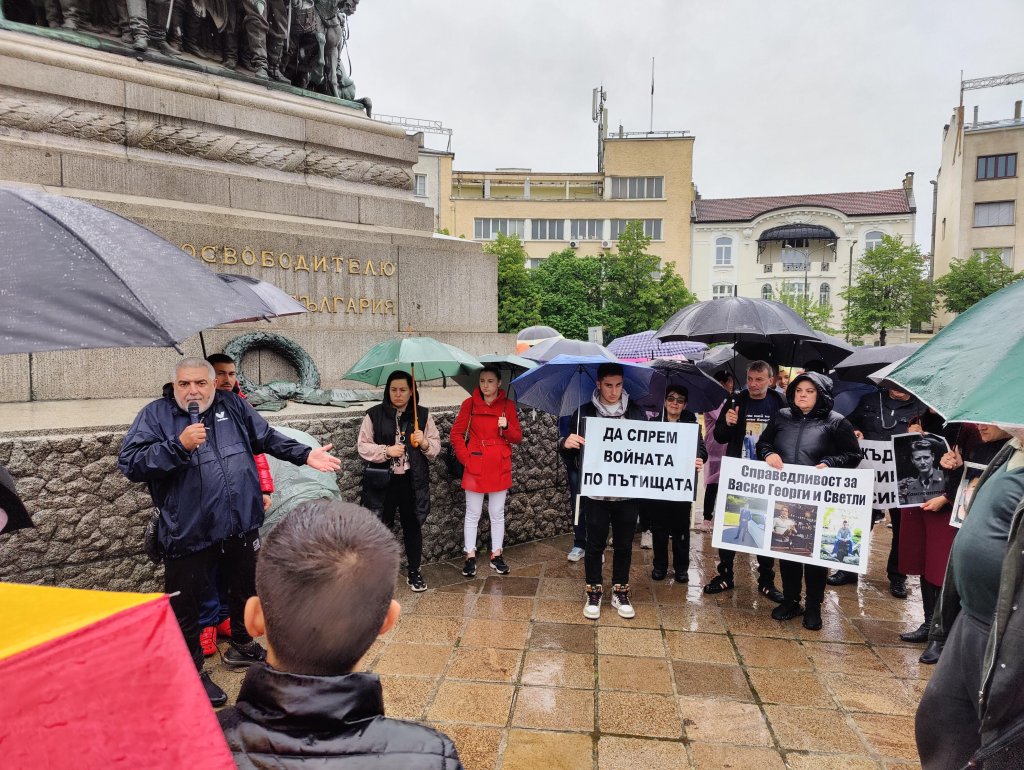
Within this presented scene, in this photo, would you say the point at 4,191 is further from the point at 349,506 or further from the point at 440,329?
the point at 440,329

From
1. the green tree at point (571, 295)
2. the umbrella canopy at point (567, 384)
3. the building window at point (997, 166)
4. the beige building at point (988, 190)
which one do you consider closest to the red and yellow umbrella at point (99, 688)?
the umbrella canopy at point (567, 384)

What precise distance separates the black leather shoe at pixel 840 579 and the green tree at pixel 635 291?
117ft

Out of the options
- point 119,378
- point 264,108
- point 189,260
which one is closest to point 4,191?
point 189,260

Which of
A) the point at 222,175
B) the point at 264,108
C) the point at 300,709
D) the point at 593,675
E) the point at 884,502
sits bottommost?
the point at 593,675

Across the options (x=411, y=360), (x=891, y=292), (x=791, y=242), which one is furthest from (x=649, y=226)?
(x=411, y=360)

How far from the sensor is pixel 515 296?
40969mm

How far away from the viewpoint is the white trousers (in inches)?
236

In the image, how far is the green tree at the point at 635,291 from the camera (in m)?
41.5

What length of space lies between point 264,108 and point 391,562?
7.01 meters

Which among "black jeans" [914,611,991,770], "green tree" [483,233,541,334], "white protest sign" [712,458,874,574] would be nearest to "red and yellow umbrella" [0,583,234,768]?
"black jeans" [914,611,991,770]

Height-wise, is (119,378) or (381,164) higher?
(381,164)

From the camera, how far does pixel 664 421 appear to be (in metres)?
5.66

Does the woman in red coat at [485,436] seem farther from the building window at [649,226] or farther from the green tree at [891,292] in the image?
the building window at [649,226]

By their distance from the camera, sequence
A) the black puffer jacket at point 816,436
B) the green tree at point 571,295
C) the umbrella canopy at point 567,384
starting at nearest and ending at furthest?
the black puffer jacket at point 816,436 → the umbrella canopy at point 567,384 → the green tree at point 571,295
